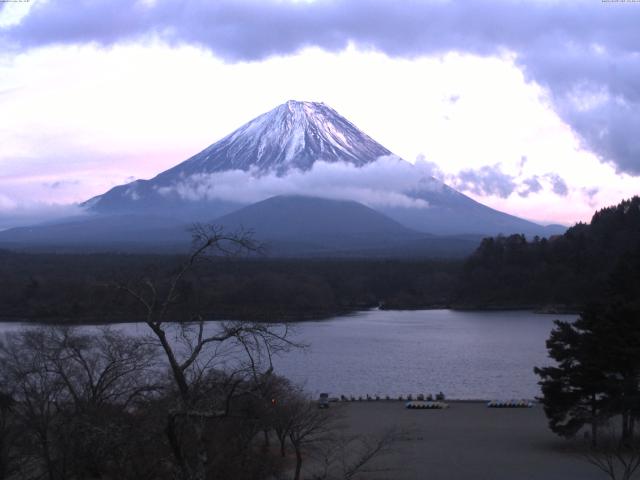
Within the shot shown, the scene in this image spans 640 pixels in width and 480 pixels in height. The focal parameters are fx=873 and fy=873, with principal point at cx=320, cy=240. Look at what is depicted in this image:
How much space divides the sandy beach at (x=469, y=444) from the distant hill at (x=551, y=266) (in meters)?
28.0

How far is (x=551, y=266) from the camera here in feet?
152

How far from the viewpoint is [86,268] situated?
4959cm

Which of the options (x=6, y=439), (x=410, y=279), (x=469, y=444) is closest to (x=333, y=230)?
(x=410, y=279)

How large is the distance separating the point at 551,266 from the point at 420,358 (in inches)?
954

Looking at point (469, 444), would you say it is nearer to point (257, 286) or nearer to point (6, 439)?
point (6, 439)

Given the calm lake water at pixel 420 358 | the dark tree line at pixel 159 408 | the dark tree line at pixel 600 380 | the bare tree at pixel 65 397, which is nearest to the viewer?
the dark tree line at pixel 159 408

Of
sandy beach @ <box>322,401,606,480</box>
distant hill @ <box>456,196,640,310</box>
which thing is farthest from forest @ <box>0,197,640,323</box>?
sandy beach @ <box>322,401,606,480</box>

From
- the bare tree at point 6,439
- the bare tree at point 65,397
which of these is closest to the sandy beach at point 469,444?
the bare tree at point 65,397

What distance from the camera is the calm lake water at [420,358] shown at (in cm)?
1934

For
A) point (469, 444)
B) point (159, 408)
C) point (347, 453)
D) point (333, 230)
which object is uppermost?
point (333, 230)

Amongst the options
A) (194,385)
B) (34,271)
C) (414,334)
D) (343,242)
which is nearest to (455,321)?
(414,334)

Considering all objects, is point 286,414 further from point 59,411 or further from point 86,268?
point 86,268

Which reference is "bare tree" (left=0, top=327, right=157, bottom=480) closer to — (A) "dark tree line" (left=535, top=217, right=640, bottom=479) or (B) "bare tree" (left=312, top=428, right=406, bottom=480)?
(B) "bare tree" (left=312, top=428, right=406, bottom=480)

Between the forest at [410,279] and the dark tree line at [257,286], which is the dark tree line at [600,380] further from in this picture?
the forest at [410,279]
